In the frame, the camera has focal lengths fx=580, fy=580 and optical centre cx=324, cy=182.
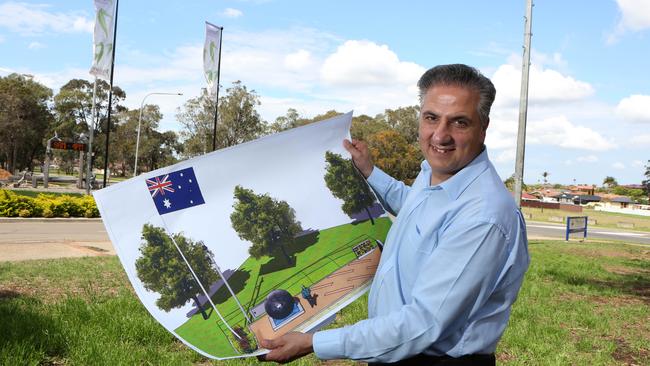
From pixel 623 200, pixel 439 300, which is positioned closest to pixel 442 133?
pixel 439 300

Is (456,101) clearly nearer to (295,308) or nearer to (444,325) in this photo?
(444,325)

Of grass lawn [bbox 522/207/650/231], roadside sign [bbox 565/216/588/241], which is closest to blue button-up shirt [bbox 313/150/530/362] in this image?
roadside sign [bbox 565/216/588/241]

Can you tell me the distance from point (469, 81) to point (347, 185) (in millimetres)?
699

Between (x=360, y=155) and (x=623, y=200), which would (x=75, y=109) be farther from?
(x=623, y=200)

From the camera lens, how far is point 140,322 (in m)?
4.99

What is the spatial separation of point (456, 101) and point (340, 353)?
2.77 feet

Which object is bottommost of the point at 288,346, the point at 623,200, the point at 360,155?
the point at 288,346

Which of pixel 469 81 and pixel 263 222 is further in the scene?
pixel 263 222

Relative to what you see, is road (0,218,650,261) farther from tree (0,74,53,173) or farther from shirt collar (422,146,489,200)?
tree (0,74,53,173)

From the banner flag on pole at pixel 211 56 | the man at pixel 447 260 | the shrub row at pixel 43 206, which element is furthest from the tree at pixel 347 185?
the banner flag on pole at pixel 211 56

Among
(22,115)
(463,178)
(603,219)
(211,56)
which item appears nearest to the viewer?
(463,178)

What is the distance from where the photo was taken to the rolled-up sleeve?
62.9 inches

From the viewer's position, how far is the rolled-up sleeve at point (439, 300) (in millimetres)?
1599

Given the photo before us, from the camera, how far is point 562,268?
12.0 metres
